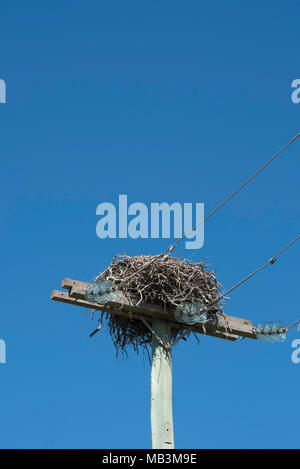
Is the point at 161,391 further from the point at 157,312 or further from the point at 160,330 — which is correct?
the point at 157,312

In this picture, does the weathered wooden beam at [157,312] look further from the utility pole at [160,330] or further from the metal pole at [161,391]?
the metal pole at [161,391]

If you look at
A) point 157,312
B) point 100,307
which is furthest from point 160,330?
point 100,307

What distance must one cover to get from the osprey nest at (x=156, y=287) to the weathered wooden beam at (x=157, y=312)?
68mm

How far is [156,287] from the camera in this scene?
523 inches

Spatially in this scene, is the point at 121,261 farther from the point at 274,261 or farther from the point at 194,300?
the point at 274,261

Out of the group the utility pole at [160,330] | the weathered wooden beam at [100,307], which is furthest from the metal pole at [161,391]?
the weathered wooden beam at [100,307]

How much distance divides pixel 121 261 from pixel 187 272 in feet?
2.70

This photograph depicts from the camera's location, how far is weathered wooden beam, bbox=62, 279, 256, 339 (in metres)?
12.9

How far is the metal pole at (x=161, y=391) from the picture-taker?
12.3m

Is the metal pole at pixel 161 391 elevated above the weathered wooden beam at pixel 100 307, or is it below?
below

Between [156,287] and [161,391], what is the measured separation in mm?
1285

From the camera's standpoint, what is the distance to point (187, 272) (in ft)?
45.6
